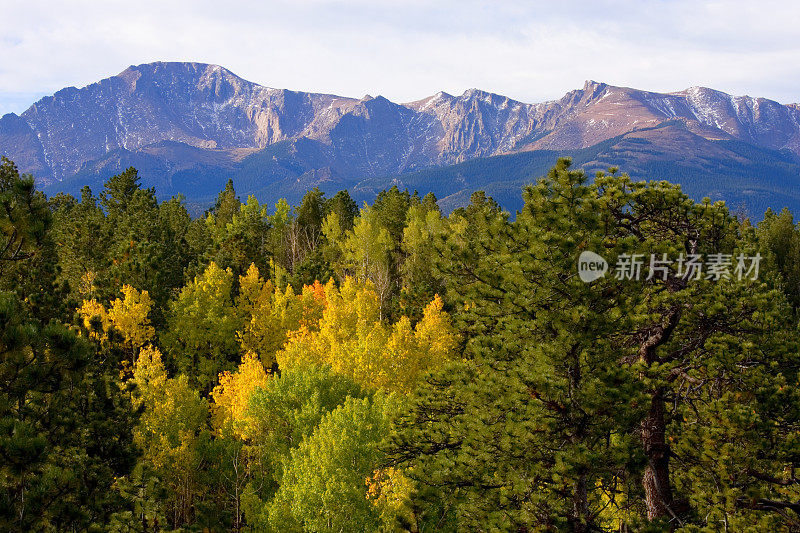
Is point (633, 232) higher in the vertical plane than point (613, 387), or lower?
higher

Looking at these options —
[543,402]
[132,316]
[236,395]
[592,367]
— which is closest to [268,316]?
[132,316]

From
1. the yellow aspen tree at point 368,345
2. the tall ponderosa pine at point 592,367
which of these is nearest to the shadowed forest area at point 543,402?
the tall ponderosa pine at point 592,367

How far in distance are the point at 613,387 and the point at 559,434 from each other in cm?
181

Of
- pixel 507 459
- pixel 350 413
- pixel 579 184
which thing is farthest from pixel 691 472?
pixel 350 413

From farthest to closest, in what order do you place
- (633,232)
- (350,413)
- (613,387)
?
(350,413) < (633,232) < (613,387)

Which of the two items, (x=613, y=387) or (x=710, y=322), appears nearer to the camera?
(x=613, y=387)

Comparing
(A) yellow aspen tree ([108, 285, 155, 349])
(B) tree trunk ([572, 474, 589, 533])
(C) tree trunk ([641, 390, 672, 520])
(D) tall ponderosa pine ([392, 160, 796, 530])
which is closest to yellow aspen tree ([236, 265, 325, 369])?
(A) yellow aspen tree ([108, 285, 155, 349])

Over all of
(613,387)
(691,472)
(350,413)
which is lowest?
(350,413)

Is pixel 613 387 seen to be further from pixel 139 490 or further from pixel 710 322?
pixel 139 490

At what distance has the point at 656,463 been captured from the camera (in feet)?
48.2

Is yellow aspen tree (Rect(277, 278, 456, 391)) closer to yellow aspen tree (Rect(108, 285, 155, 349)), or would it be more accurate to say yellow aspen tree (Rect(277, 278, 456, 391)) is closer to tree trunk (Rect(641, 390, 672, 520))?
yellow aspen tree (Rect(108, 285, 155, 349))

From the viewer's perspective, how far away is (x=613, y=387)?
13.2 metres

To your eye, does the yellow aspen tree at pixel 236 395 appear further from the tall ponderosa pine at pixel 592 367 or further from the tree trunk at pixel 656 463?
the tree trunk at pixel 656 463

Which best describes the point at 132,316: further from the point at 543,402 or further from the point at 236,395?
the point at 543,402
